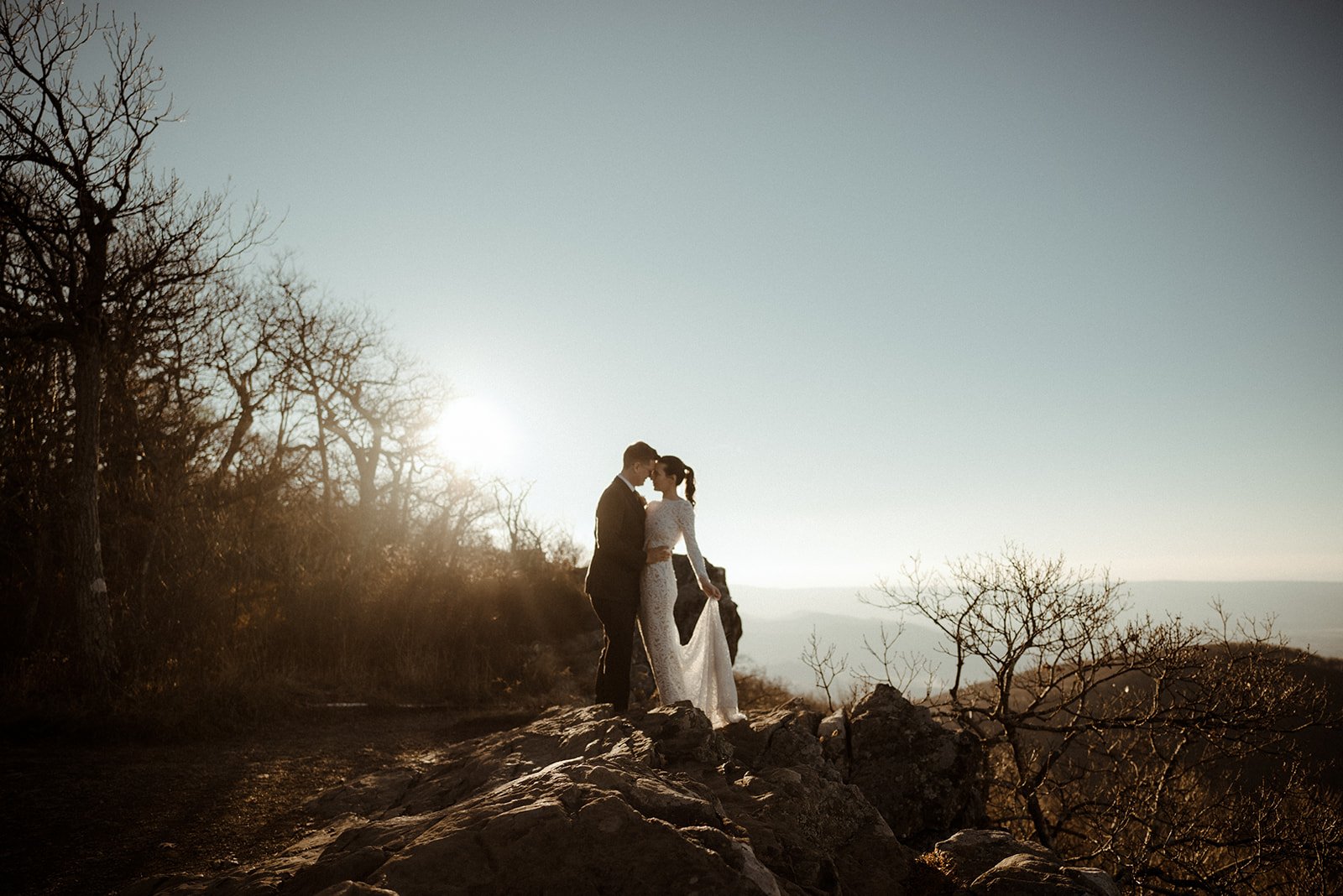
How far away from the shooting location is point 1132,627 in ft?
29.6

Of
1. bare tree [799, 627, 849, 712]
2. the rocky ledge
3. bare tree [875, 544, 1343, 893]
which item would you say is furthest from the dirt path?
bare tree [875, 544, 1343, 893]

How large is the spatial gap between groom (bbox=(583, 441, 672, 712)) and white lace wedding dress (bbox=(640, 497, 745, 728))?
12 centimetres

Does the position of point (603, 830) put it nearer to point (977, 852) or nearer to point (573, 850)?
point (573, 850)

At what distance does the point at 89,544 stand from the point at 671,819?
371 inches

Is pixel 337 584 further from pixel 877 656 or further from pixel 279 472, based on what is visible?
pixel 877 656

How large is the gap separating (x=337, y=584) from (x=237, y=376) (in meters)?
9.99

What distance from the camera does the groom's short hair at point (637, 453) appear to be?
6309 millimetres

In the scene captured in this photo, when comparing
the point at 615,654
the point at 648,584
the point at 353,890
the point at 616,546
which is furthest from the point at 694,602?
the point at 353,890

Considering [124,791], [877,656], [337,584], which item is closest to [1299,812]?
[877,656]

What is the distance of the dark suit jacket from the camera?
614 centimetres

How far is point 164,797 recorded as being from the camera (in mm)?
5695

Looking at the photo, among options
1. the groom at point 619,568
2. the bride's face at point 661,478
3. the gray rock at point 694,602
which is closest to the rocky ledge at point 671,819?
the groom at point 619,568

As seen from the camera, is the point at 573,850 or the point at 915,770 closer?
the point at 573,850

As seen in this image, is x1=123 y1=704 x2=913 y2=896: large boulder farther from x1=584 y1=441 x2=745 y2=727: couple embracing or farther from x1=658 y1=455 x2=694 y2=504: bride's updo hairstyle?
x1=658 y1=455 x2=694 y2=504: bride's updo hairstyle
